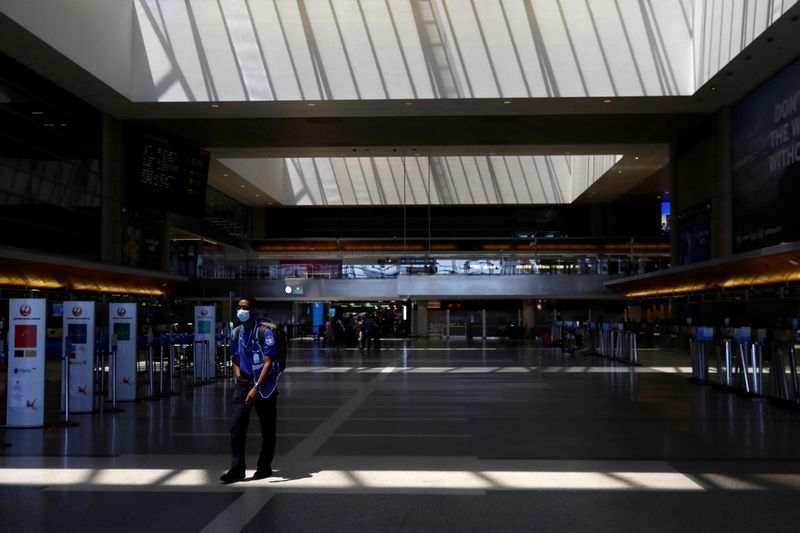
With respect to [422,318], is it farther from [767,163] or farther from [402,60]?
[767,163]

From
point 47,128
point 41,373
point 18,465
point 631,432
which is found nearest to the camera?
point 18,465

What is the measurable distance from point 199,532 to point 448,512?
1.69 metres

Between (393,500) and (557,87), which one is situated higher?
(557,87)

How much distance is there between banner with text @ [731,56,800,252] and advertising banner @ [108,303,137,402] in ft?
50.4

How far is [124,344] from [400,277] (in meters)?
30.3

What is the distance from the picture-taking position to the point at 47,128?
72.4ft

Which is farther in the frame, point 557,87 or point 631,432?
point 557,87

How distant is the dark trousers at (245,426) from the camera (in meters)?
6.81

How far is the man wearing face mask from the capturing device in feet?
22.5

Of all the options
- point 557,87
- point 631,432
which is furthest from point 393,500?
point 557,87

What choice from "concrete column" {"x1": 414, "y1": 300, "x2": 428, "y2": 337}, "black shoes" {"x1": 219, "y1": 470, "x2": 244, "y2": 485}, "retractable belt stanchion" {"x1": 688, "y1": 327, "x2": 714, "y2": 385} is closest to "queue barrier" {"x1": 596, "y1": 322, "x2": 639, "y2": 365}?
"retractable belt stanchion" {"x1": 688, "y1": 327, "x2": 714, "y2": 385}

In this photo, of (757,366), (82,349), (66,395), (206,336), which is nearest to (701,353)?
(757,366)

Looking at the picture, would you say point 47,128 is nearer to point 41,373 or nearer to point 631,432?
point 41,373

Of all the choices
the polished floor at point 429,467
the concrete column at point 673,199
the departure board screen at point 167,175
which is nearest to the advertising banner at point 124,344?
the polished floor at point 429,467
